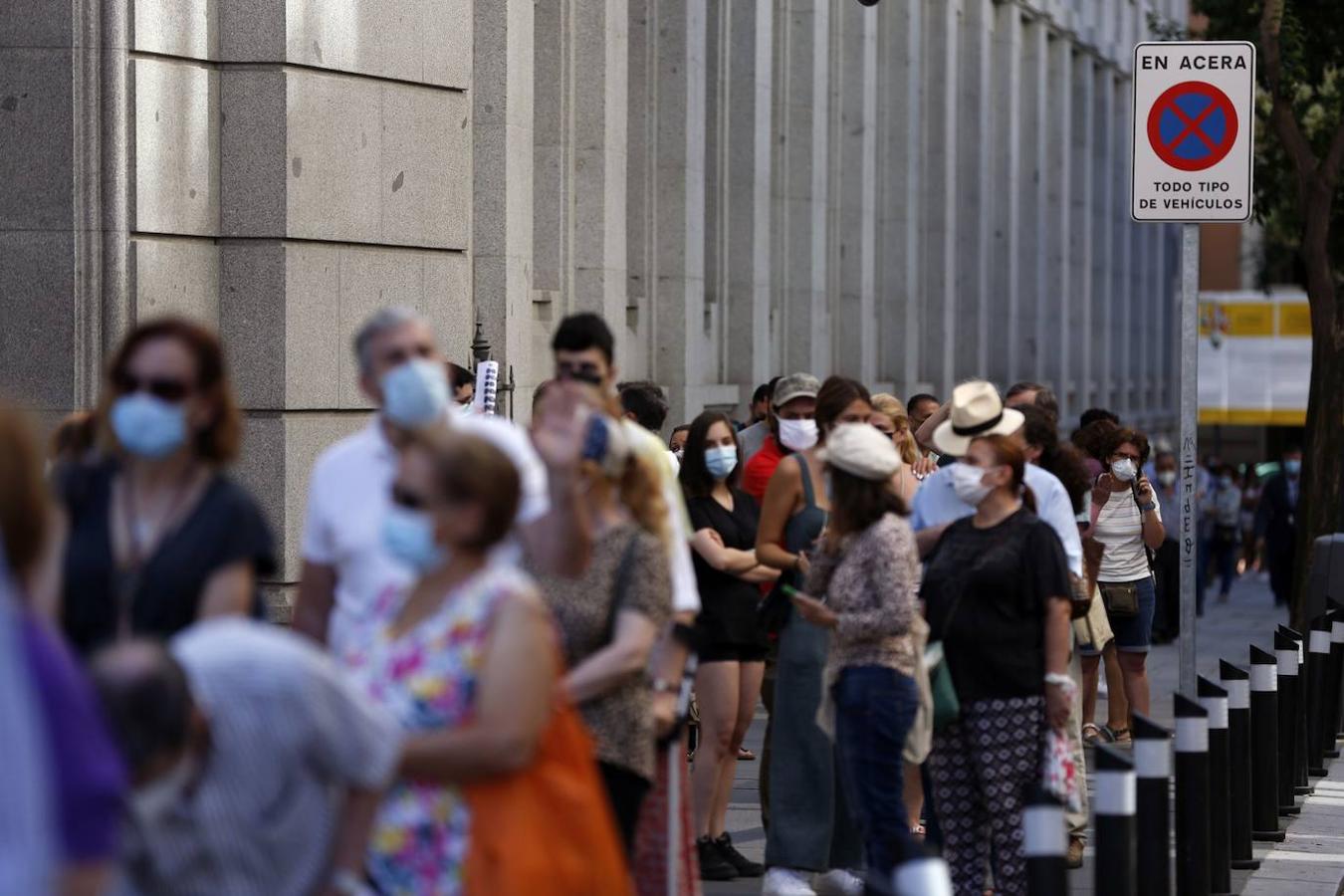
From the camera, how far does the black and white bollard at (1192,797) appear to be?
9.70 metres

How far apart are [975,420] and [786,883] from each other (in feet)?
6.08

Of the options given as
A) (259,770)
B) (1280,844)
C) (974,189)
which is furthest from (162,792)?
(974,189)

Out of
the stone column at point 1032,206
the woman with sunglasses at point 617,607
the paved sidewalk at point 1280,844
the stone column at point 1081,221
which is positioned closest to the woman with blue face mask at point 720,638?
the paved sidewalk at point 1280,844

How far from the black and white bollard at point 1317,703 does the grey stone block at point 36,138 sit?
7.03 meters

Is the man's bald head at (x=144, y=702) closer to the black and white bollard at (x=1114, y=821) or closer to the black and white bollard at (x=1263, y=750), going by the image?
the black and white bollard at (x=1114, y=821)

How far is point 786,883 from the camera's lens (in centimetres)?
997

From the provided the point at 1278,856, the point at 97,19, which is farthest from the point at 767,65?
the point at 1278,856

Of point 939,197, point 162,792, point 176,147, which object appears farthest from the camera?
point 939,197

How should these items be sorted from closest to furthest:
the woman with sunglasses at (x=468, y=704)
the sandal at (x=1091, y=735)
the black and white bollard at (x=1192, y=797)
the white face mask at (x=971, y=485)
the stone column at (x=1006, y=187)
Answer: the woman with sunglasses at (x=468, y=704) → the white face mask at (x=971, y=485) → the black and white bollard at (x=1192, y=797) → the sandal at (x=1091, y=735) → the stone column at (x=1006, y=187)

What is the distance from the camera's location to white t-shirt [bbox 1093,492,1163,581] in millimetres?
14391

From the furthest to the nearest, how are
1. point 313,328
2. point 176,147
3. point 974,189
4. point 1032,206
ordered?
point 1032,206 → point 974,189 → point 313,328 → point 176,147

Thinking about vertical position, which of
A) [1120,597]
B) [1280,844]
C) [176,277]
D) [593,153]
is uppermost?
[593,153]

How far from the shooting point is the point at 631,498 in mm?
6914

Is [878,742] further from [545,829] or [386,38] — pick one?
[386,38]
